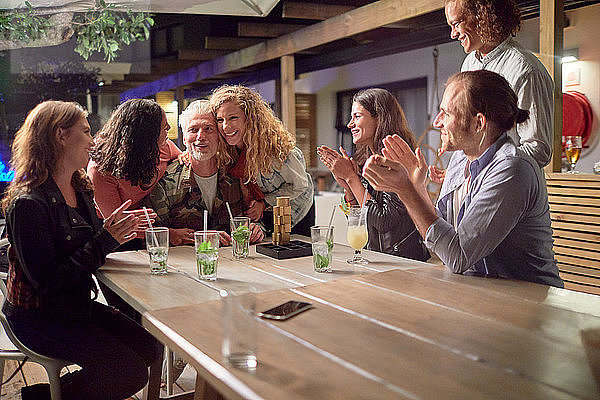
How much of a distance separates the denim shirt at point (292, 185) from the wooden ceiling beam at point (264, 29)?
9.74 ft

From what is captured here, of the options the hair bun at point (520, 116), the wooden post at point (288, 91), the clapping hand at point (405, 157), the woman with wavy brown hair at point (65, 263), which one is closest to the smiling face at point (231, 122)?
the woman with wavy brown hair at point (65, 263)

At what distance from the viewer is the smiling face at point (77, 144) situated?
2012mm

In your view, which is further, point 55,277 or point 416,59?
point 416,59

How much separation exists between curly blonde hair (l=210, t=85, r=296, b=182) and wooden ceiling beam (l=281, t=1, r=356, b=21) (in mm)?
2243

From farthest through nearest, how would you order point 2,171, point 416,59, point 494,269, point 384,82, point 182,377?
point 384,82
point 416,59
point 2,171
point 182,377
point 494,269

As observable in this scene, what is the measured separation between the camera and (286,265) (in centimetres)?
205

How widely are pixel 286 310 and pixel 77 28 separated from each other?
3376 mm

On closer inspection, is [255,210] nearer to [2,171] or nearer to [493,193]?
[493,193]

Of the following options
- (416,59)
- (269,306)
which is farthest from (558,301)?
(416,59)

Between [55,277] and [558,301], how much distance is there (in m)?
1.42

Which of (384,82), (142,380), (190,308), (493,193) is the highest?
(384,82)

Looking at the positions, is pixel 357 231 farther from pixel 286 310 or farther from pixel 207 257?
pixel 286 310

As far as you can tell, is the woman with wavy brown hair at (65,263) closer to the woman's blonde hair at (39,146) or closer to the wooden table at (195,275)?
the woman's blonde hair at (39,146)

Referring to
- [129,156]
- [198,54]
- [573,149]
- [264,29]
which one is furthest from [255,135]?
[198,54]
